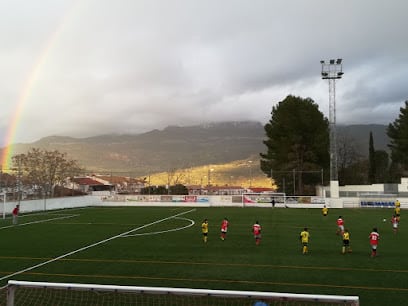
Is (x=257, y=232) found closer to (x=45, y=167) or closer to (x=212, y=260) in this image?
(x=212, y=260)

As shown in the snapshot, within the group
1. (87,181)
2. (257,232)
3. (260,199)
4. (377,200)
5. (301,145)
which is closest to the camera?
(257,232)

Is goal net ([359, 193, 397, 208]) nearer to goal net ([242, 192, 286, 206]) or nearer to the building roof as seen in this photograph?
goal net ([242, 192, 286, 206])

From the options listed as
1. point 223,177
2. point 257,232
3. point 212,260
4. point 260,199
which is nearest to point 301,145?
point 260,199

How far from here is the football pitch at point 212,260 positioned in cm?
1484

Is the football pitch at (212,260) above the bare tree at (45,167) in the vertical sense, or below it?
below

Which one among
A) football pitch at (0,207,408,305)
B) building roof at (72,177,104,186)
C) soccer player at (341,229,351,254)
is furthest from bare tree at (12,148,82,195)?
soccer player at (341,229,351,254)

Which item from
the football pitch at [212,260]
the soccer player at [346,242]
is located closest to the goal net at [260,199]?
the football pitch at [212,260]

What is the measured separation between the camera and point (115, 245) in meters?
24.0

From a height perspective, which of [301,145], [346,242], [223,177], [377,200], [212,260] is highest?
[301,145]

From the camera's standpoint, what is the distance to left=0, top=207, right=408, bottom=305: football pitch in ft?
48.7

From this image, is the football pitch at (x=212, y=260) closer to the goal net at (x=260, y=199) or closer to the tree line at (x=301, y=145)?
the goal net at (x=260, y=199)

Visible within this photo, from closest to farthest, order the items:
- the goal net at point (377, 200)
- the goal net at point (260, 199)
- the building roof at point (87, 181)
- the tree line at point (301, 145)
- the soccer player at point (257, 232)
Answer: the soccer player at point (257, 232), the goal net at point (377, 200), the goal net at point (260, 199), the tree line at point (301, 145), the building roof at point (87, 181)

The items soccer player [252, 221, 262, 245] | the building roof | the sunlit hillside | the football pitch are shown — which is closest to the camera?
the football pitch

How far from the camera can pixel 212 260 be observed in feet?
63.5
